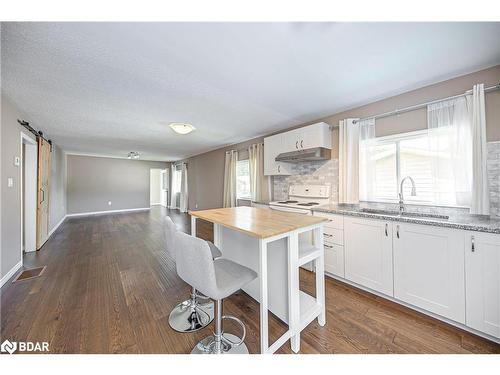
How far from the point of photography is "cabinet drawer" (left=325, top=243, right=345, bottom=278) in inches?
94.5

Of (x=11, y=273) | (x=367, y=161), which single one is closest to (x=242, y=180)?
(x=367, y=161)

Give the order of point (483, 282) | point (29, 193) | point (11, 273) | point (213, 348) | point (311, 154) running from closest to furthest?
point (213, 348), point (483, 282), point (11, 273), point (311, 154), point (29, 193)

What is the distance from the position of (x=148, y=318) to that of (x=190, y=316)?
0.39m

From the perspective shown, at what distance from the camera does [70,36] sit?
1.40 metres

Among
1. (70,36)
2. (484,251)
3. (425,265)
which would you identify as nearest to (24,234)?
(70,36)

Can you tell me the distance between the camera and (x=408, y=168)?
2.41 meters

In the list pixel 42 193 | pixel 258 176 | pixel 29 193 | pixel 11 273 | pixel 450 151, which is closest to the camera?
pixel 450 151

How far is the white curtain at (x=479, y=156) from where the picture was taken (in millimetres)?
1785

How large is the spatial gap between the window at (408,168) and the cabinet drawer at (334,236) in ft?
2.26

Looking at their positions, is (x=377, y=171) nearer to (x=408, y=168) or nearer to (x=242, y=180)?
(x=408, y=168)

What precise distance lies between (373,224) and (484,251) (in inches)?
30.5

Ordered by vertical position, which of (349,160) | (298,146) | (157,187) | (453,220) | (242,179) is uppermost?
(298,146)

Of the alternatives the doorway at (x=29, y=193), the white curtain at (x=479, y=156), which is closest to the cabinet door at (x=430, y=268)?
the white curtain at (x=479, y=156)
